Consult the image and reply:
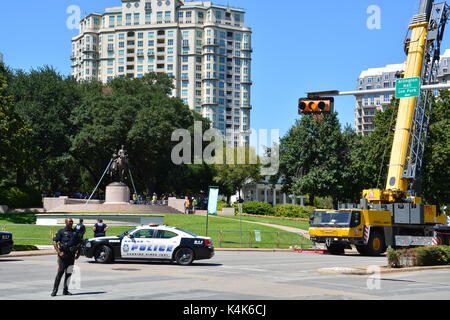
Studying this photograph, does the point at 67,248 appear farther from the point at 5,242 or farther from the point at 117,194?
the point at 117,194

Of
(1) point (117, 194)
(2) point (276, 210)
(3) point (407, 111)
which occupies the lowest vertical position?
(2) point (276, 210)

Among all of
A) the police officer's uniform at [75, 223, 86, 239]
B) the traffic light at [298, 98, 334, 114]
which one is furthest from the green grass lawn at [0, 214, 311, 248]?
the traffic light at [298, 98, 334, 114]

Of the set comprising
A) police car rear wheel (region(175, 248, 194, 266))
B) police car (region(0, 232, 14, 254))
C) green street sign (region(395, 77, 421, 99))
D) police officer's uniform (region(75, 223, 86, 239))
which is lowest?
police car rear wheel (region(175, 248, 194, 266))

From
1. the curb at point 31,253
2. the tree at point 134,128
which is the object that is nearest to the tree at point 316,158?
the tree at point 134,128

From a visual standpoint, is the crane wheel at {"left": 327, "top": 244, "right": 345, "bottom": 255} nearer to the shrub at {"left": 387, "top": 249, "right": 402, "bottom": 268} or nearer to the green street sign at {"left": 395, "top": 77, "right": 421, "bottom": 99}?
the shrub at {"left": 387, "top": 249, "right": 402, "bottom": 268}

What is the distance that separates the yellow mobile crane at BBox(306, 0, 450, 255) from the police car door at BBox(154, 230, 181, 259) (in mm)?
11830

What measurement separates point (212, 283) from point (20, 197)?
50.0 m

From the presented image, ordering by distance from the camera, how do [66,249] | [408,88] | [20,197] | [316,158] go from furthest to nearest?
[316,158] < [20,197] < [408,88] < [66,249]

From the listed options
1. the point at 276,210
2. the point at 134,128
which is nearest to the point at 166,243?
the point at 276,210

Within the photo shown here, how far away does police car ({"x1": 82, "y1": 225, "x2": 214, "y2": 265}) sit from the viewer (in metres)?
24.5

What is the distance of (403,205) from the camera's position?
3409 cm

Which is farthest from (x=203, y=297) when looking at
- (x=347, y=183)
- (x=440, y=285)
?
(x=347, y=183)

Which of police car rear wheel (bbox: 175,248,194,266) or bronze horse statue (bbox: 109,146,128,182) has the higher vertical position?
bronze horse statue (bbox: 109,146,128,182)
